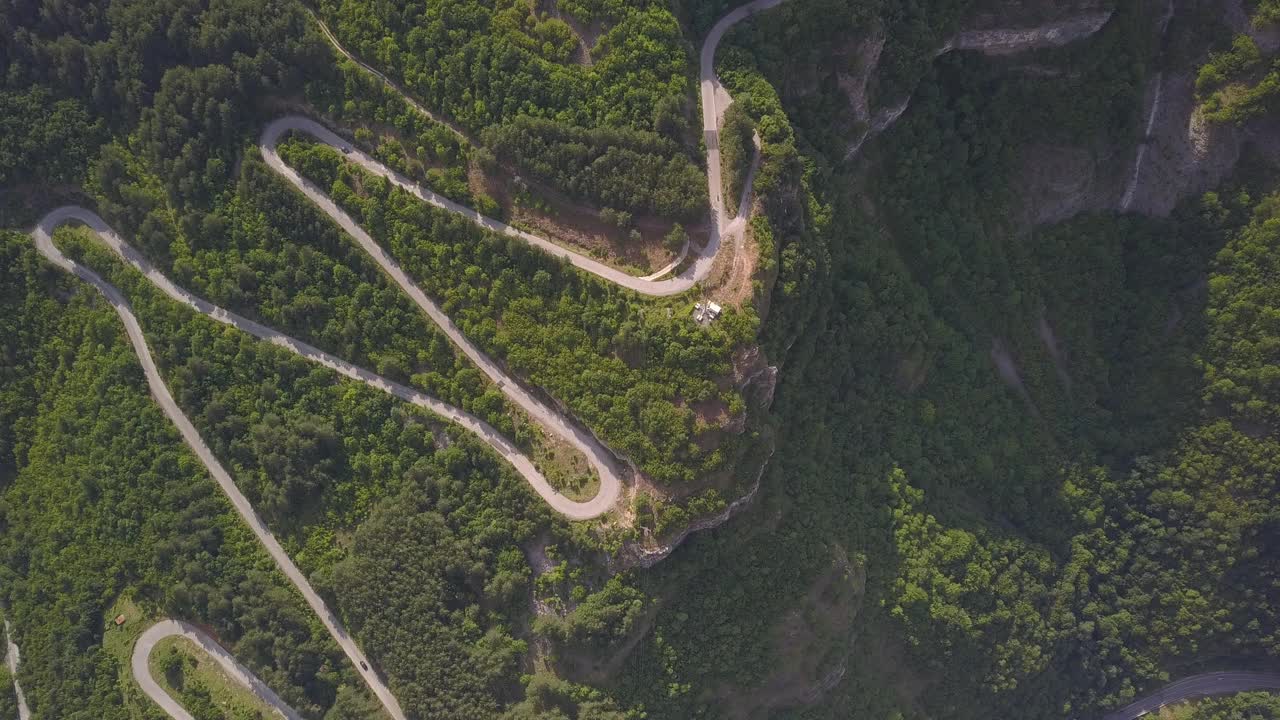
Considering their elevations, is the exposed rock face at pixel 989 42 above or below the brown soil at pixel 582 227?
above

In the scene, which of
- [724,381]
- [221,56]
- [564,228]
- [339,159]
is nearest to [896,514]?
[724,381]

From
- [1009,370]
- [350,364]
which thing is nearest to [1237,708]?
[1009,370]

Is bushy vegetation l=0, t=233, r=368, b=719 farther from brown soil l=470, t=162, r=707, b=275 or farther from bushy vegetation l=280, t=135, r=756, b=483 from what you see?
brown soil l=470, t=162, r=707, b=275

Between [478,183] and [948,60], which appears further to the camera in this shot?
[948,60]

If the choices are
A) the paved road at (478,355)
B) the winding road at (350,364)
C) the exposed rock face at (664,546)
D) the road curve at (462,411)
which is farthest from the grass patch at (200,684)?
the exposed rock face at (664,546)

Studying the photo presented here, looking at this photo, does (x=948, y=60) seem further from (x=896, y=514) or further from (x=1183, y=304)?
(x=896, y=514)

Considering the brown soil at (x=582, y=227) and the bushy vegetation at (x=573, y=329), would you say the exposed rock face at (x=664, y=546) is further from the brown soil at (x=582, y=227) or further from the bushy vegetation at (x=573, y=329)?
the brown soil at (x=582, y=227)

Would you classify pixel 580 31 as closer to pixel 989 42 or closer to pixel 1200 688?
pixel 989 42

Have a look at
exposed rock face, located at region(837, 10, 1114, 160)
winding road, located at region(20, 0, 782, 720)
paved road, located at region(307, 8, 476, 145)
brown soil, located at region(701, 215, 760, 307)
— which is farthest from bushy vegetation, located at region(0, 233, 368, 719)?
exposed rock face, located at region(837, 10, 1114, 160)
